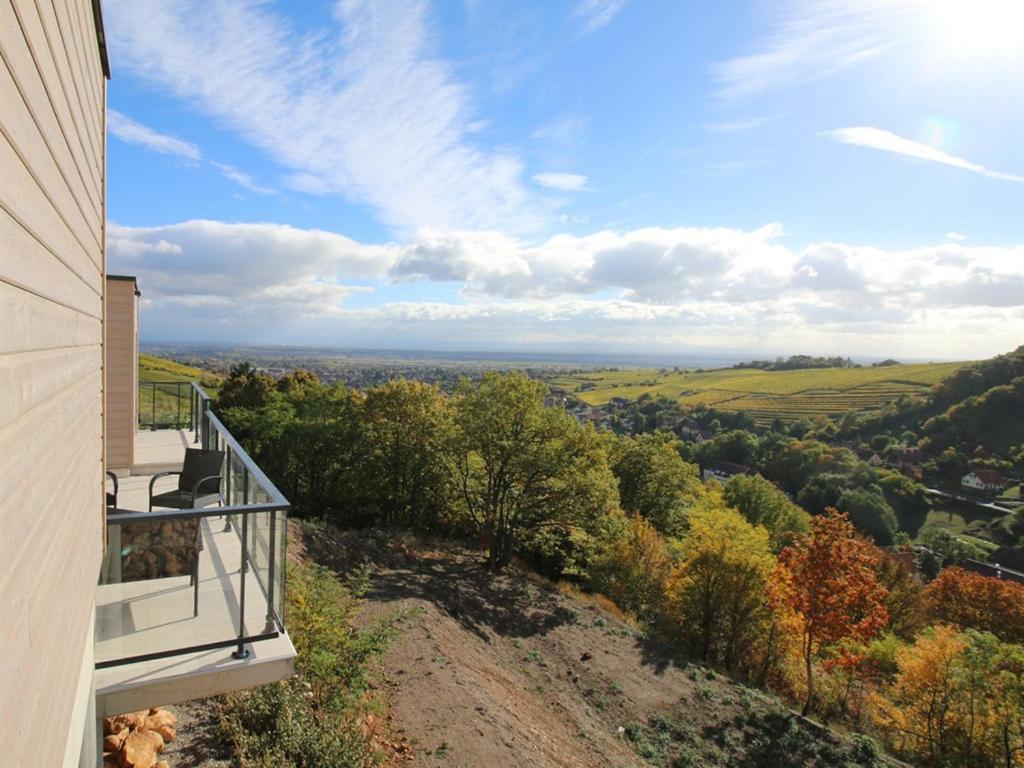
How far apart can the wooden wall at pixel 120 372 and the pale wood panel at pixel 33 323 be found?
5.51m

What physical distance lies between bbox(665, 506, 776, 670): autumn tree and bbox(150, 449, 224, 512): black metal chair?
1504 centimetres

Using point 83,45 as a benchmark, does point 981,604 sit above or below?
below

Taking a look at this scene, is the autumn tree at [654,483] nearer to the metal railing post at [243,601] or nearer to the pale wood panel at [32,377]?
the metal railing post at [243,601]

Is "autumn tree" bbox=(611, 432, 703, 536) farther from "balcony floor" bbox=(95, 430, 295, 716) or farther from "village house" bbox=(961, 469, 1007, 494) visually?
"village house" bbox=(961, 469, 1007, 494)

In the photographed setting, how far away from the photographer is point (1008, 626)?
79.7 feet

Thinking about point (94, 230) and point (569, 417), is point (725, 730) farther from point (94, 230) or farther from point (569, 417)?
point (94, 230)

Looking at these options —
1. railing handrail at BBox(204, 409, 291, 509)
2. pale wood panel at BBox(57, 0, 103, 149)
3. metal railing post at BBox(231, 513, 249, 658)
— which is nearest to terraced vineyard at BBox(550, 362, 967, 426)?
railing handrail at BBox(204, 409, 291, 509)

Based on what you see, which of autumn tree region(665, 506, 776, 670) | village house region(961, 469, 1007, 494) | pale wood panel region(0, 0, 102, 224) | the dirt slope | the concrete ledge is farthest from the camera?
village house region(961, 469, 1007, 494)

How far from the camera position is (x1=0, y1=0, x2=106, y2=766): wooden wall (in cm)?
130

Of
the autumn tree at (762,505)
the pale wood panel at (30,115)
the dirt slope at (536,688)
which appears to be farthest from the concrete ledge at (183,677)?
the autumn tree at (762,505)

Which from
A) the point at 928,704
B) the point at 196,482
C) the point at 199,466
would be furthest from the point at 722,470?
the point at 196,482

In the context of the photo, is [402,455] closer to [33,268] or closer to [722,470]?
[33,268]

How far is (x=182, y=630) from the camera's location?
3.59 meters

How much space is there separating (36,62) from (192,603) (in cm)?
331
